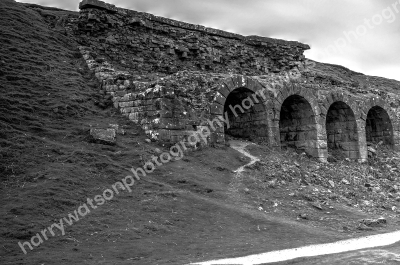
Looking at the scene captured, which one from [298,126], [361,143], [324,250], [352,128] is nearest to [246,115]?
[298,126]

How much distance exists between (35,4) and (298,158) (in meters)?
13.8

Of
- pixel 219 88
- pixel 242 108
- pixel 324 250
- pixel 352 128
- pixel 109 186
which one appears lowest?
pixel 324 250

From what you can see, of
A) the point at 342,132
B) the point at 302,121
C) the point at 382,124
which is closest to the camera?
the point at 302,121

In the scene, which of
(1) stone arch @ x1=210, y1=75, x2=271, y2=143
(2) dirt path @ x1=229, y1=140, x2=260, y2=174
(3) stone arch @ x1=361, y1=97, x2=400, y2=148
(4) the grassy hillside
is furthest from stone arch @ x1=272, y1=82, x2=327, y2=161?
(3) stone arch @ x1=361, y1=97, x2=400, y2=148

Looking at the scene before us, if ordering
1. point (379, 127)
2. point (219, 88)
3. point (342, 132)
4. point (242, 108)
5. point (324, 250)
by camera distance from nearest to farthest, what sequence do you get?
1. point (324, 250)
2. point (219, 88)
3. point (242, 108)
4. point (342, 132)
5. point (379, 127)

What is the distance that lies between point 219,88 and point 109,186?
6051mm

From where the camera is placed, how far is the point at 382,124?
2333 cm

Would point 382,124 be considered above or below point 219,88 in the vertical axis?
below

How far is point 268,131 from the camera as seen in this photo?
17453 millimetres

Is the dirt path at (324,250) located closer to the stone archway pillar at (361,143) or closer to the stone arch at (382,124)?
the stone archway pillar at (361,143)

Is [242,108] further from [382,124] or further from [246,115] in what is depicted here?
[382,124]

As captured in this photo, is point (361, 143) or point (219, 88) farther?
point (361, 143)

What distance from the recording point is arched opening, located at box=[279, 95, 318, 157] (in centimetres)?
1905

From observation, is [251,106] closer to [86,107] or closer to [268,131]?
[268,131]
